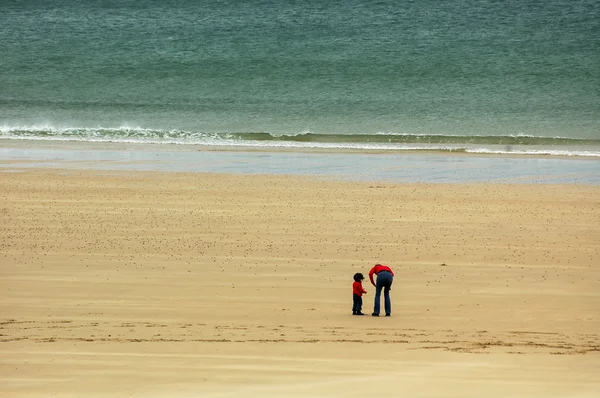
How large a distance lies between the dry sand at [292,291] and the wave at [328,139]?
33.1ft

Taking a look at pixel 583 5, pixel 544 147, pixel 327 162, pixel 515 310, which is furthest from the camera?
pixel 583 5

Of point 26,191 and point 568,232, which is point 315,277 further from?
point 26,191

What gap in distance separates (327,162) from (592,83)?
2035 cm

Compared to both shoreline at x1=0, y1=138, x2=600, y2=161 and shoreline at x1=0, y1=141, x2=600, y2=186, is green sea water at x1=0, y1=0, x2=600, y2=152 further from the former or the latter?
shoreline at x1=0, y1=141, x2=600, y2=186

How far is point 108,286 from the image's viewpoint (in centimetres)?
1038

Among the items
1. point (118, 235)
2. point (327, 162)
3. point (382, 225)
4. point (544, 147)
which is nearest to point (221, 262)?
point (118, 235)

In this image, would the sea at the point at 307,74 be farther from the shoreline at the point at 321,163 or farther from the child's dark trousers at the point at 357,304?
the child's dark trousers at the point at 357,304

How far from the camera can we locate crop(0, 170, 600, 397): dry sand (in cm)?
734

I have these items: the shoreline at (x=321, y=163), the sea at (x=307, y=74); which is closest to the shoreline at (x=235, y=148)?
the shoreline at (x=321, y=163)

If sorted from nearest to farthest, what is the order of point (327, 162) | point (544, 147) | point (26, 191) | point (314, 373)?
1. point (314, 373)
2. point (26, 191)
3. point (327, 162)
4. point (544, 147)

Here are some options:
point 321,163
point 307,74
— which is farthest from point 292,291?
point 307,74

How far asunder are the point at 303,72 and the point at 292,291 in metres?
32.7

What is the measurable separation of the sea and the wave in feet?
0.22

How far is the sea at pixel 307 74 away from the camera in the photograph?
104ft
